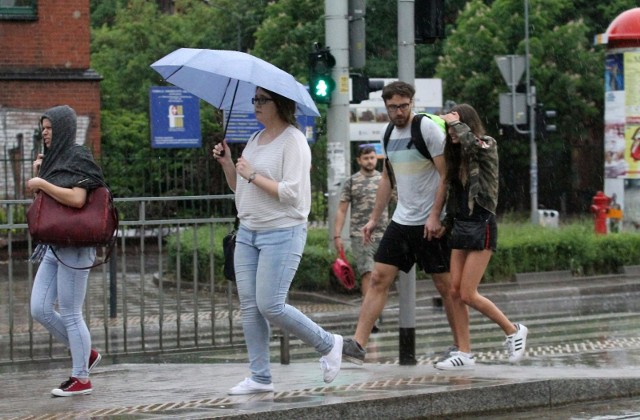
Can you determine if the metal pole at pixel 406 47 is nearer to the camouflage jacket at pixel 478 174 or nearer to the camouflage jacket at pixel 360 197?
the camouflage jacket at pixel 478 174

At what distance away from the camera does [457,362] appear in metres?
9.41

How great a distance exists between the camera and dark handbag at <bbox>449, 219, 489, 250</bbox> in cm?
929

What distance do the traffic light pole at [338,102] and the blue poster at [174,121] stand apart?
618 cm

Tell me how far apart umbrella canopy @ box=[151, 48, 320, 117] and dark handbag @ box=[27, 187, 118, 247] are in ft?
3.09

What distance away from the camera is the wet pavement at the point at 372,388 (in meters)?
7.60

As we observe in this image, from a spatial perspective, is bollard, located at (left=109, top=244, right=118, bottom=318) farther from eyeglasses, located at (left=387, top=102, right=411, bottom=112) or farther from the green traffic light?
the green traffic light

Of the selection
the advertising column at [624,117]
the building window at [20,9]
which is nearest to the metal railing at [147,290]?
the building window at [20,9]

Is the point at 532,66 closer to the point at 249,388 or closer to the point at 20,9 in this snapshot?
the point at 20,9

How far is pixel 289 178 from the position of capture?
7.84 metres

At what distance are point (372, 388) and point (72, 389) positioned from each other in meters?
1.76

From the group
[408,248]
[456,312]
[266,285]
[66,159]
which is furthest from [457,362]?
[66,159]

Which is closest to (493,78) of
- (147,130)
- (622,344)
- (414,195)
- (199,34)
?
(147,130)

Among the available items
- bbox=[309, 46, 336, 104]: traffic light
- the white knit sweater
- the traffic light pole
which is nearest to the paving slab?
the white knit sweater

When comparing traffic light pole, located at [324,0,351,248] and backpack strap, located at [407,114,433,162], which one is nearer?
backpack strap, located at [407,114,433,162]
